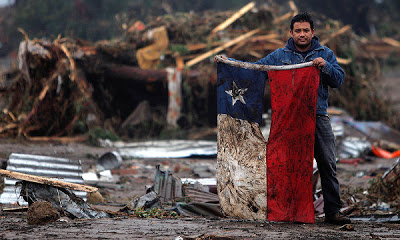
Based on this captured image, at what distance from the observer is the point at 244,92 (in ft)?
14.6

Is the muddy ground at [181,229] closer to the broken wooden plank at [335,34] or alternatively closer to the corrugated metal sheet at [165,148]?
the corrugated metal sheet at [165,148]

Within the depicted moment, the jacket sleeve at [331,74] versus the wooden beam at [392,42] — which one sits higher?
the wooden beam at [392,42]

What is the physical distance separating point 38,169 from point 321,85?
349 centimetres

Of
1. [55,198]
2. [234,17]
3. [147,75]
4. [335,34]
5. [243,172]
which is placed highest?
[234,17]

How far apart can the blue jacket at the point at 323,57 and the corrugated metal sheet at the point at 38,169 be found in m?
2.84

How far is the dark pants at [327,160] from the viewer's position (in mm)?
4355

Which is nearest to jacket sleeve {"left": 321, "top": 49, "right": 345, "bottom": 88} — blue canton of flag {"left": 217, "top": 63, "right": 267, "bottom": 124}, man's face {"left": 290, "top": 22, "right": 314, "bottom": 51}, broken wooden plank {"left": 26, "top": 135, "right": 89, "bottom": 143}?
man's face {"left": 290, "top": 22, "right": 314, "bottom": 51}

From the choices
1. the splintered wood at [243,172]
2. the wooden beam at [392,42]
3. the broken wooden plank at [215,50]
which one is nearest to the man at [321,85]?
the splintered wood at [243,172]

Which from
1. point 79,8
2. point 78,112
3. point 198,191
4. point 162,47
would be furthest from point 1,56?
point 198,191

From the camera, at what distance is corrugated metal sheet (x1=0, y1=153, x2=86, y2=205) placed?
571cm

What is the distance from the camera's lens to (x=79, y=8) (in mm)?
26891

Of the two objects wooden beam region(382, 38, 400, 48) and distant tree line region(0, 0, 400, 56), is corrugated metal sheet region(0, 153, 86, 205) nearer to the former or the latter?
distant tree line region(0, 0, 400, 56)

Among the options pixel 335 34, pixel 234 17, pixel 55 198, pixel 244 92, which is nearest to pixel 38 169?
pixel 55 198

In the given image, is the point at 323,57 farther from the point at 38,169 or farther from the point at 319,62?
the point at 38,169
